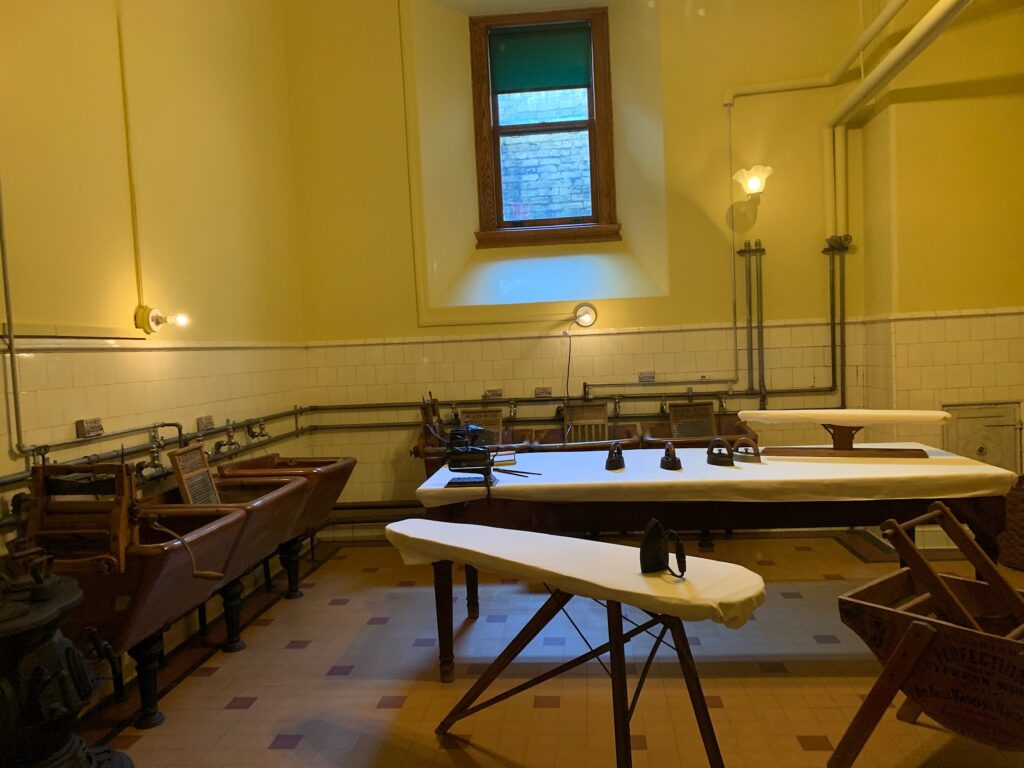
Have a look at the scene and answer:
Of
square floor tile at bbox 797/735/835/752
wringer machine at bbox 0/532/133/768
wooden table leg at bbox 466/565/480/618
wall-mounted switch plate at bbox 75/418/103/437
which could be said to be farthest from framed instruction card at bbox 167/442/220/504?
square floor tile at bbox 797/735/835/752

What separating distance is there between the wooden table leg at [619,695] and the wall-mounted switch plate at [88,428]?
257 centimetres

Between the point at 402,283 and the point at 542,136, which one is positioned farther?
the point at 542,136

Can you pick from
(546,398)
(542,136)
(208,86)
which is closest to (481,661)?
(546,398)

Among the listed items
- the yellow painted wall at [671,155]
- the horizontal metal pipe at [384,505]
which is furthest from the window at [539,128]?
the horizontal metal pipe at [384,505]

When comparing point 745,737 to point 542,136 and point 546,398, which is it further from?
point 542,136

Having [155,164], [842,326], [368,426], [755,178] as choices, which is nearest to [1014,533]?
[842,326]

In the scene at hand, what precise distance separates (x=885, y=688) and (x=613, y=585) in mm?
903

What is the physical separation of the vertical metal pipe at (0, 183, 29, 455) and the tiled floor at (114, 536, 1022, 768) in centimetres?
134

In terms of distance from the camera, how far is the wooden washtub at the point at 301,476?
4.23 meters

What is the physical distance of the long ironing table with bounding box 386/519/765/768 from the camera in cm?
204

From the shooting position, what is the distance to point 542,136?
625cm

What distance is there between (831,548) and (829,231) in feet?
8.00

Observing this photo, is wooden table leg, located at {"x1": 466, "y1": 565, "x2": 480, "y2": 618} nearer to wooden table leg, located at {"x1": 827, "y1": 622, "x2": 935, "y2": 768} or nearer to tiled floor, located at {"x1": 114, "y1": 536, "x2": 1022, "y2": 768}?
tiled floor, located at {"x1": 114, "y1": 536, "x2": 1022, "y2": 768}

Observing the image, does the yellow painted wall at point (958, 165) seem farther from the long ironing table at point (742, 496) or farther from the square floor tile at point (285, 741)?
the square floor tile at point (285, 741)
